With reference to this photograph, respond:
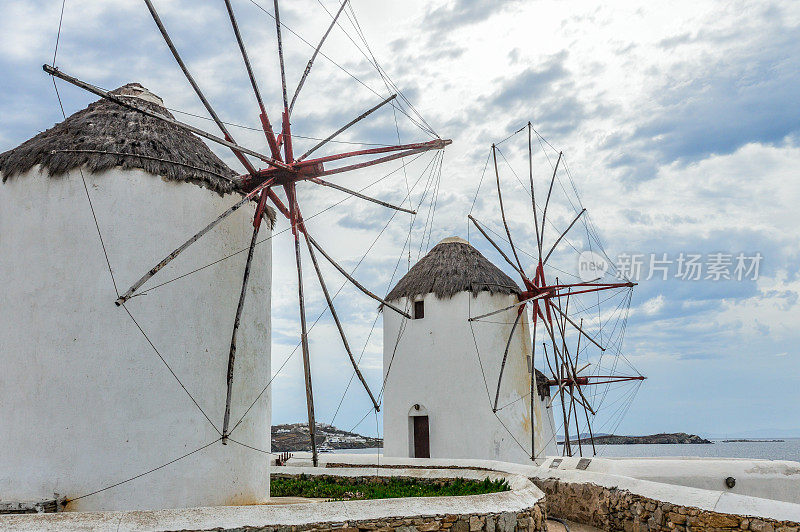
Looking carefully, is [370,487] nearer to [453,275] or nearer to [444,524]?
[444,524]

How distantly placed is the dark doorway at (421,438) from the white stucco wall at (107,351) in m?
8.46

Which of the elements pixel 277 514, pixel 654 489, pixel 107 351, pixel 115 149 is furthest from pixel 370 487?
pixel 115 149

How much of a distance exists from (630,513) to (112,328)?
298 inches

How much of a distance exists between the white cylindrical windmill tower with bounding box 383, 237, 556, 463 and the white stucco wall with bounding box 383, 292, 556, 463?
25mm

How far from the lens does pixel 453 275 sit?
18.2 meters

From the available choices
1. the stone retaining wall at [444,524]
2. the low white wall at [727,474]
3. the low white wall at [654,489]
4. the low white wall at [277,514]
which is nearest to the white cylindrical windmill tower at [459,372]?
the low white wall at [654,489]

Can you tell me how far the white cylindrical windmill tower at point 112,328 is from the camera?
862cm

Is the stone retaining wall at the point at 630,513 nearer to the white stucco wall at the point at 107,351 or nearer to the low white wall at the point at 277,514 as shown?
the low white wall at the point at 277,514

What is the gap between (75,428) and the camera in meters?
8.59

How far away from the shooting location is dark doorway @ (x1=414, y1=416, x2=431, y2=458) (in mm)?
17719

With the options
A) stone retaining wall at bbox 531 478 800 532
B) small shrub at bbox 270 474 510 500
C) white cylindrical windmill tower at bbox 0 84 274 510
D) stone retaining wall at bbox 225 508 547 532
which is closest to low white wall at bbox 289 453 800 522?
stone retaining wall at bbox 531 478 800 532

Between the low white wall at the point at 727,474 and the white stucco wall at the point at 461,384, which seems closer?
the low white wall at the point at 727,474

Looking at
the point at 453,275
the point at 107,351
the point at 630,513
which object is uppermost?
the point at 453,275

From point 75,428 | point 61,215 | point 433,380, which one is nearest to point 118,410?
point 75,428
